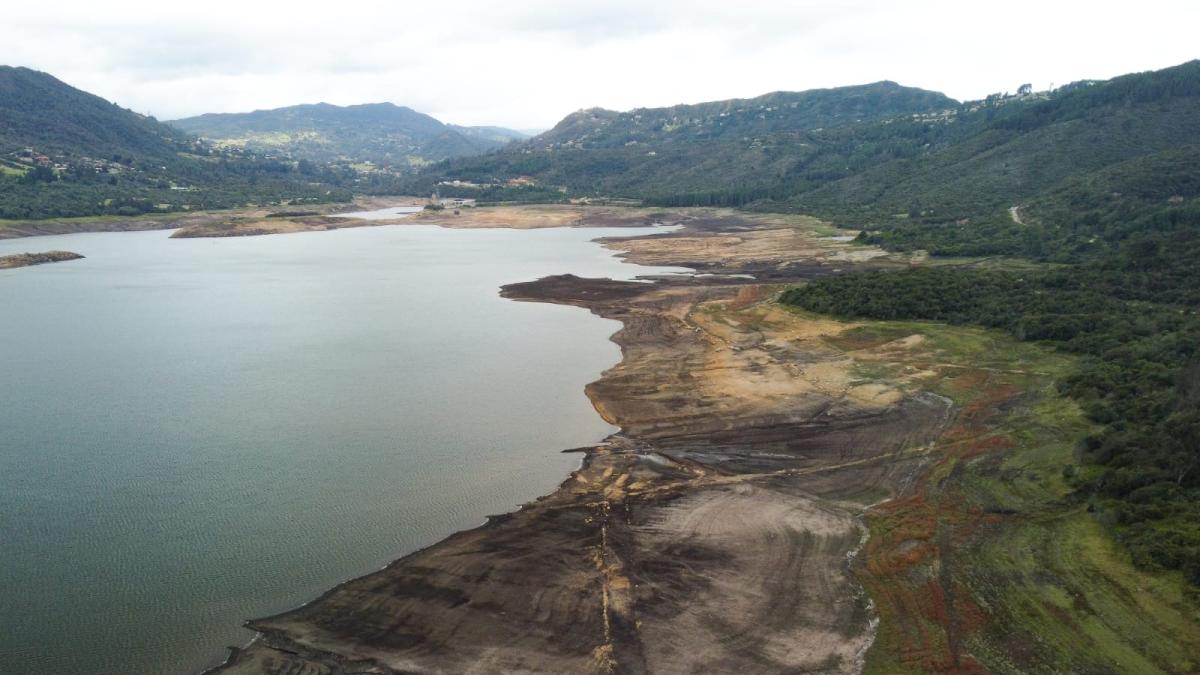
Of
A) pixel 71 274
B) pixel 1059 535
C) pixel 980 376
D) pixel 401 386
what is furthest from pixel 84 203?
pixel 1059 535

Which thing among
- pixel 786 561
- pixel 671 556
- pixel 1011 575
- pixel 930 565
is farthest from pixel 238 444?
pixel 1011 575

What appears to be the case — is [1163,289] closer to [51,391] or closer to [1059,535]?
[1059,535]

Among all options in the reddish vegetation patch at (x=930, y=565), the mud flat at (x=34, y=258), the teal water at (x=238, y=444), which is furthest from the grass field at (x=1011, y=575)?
the mud flat at (x=34, y=258)

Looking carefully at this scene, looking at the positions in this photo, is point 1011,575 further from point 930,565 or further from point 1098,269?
point 1098,269

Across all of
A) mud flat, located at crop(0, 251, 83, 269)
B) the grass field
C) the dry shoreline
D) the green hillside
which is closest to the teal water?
the dry shoreline

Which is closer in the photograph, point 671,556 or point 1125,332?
point 671,556
